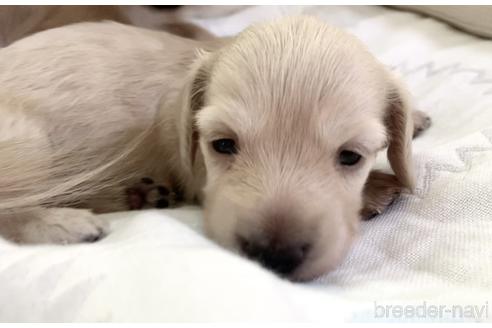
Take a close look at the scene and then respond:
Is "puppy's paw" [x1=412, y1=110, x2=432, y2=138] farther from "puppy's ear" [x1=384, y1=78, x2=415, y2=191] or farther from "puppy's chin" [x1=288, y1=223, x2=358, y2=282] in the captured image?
"puppy's chin" [x1=288, y1=223, x2=358, y2=282]

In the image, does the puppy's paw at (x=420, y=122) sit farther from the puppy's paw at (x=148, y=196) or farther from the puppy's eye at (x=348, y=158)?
the puppy's paw at (x=148, y=196)

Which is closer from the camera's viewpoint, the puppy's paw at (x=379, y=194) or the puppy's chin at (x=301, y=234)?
the puppy's chin at (x=301, y=234)

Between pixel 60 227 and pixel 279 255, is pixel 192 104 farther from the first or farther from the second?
pixel 279 255

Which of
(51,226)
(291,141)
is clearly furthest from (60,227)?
(291,141)

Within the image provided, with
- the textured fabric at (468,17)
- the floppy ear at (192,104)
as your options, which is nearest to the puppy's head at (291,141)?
the floppy ear at (192,104)

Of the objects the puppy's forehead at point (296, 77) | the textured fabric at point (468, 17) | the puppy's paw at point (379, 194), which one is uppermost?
the puppy's forehead at point (296, 77)

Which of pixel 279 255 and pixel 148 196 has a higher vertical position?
pixel 279 255

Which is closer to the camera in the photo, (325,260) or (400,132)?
(325,260)
